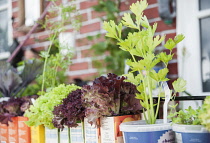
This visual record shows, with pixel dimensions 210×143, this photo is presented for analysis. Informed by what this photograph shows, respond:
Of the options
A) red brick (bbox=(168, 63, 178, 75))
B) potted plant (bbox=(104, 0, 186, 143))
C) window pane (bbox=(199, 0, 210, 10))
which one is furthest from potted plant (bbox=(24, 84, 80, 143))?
window pane (bbox=(199, 0, 210, 10))

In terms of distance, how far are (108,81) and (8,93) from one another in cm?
89

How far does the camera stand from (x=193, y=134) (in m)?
1.08

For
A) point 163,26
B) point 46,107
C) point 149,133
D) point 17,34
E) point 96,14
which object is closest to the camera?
point 149,133

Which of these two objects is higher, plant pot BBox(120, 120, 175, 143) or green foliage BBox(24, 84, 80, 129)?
green foliage BBox(24, 84, 80, 129)

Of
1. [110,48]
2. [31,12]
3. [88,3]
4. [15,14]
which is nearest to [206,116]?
[110,48]

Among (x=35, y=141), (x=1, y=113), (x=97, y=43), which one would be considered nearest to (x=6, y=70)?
(x=1, y=113)

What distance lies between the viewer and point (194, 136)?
1.08m

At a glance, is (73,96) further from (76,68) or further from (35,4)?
(35,4)

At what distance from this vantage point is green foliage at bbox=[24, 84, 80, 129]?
5.02 ft

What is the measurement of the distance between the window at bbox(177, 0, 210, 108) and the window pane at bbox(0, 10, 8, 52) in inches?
87.0

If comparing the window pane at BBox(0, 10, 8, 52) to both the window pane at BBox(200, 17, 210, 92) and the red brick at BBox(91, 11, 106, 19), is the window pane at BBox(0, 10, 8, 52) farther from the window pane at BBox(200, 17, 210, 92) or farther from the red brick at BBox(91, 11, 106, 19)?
the window pane at BBox(200, 17, 210, 92)

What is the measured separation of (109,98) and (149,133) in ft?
0.68

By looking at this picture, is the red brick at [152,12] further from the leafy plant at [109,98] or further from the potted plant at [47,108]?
the leafy plant at [109,98]

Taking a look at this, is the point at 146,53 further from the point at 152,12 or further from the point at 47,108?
the point at 152,12
